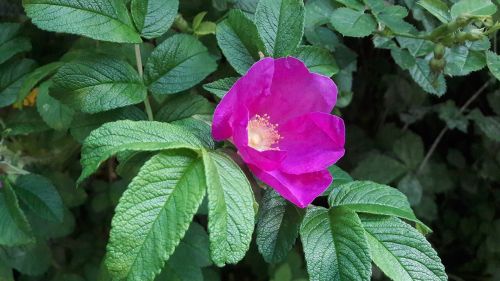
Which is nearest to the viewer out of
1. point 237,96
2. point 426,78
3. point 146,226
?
point 146,226

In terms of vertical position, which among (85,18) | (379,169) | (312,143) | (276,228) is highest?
(85,18)

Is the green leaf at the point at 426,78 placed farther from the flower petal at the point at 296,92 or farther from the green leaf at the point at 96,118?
the green leaf at the point at 96,118

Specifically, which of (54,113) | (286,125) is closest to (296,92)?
(286,125)

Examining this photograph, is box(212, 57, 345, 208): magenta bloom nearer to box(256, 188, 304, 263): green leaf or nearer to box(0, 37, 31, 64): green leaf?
box(256, 188, 304, 263): green leaf

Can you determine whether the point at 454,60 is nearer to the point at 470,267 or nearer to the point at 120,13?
the point at 120,13

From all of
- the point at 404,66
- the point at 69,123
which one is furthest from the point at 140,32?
the point at 404,66

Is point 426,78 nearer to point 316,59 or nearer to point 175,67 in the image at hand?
point 316,59

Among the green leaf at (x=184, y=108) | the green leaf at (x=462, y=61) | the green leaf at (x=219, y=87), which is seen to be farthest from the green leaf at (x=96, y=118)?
the green leaf at (x=462, y=61)
